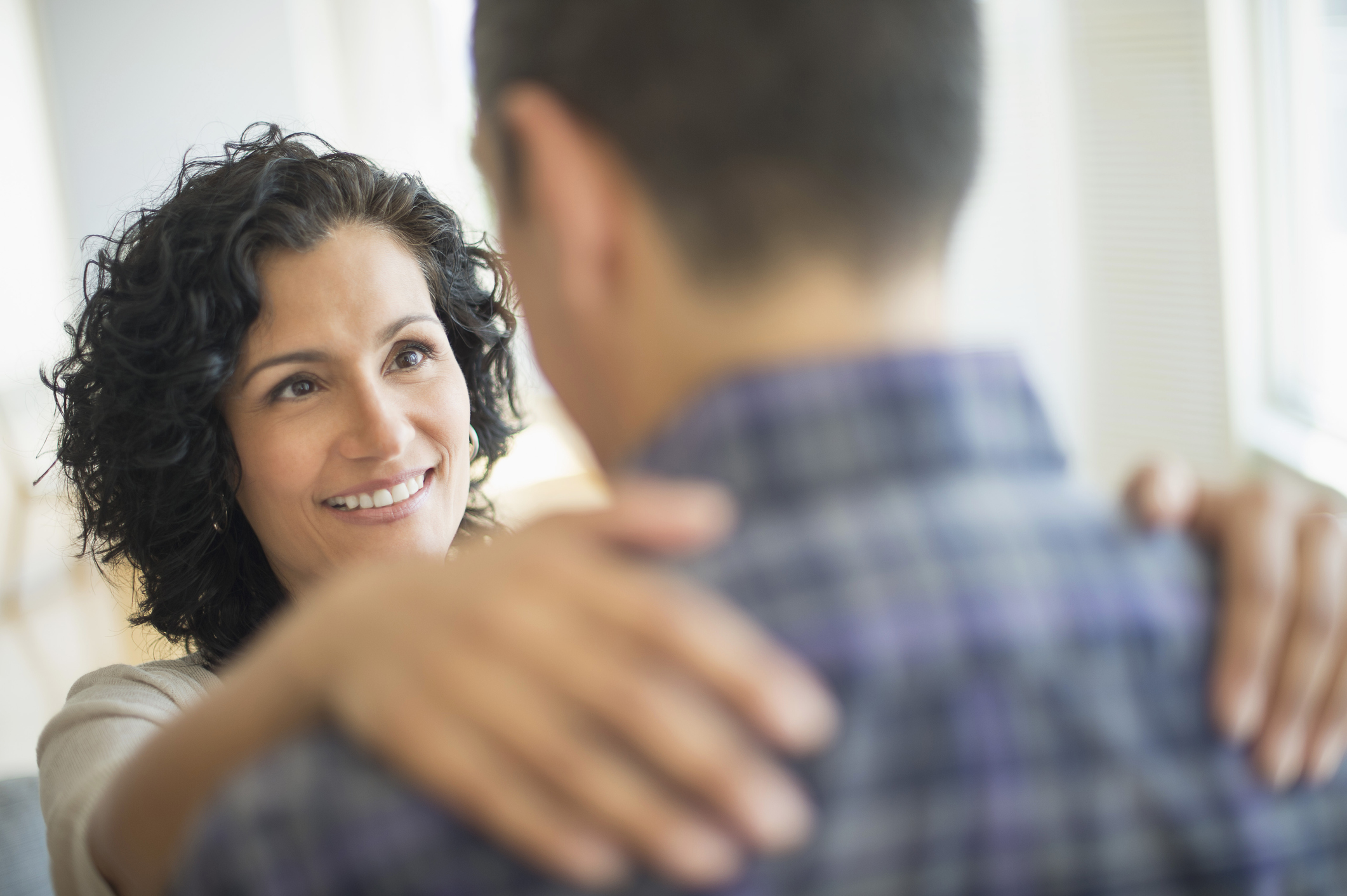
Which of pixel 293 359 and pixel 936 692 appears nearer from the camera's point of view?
pixel 936 692

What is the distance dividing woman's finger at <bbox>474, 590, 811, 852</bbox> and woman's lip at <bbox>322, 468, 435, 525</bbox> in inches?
39.9

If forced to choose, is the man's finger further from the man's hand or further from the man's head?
the man's head

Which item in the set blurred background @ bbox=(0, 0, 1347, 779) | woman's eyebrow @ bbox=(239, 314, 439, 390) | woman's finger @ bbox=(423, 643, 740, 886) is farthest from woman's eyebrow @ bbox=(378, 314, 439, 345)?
woman's finger @ bbox=(423, 643, 740, 886)

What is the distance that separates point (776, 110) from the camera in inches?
22.9

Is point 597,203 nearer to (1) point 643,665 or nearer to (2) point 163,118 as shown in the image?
(1) point 643,665

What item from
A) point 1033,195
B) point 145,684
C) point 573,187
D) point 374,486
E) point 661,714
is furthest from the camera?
point 1033,195

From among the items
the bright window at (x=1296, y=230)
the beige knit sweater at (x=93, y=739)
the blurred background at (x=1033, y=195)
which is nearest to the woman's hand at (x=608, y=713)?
the beige knit sweater at (x=93, y=739)

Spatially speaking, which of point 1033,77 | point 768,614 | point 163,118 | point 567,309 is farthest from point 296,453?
point 163,118

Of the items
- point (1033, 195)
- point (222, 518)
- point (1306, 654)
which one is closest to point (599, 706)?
point (1306, 654)

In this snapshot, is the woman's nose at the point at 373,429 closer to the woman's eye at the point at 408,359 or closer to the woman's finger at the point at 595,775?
the woman's eye at the point at 408,359

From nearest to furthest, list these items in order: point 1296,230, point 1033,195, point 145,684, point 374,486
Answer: point 145,684 → point 374,486 → point 1296,230 → point 1033,195

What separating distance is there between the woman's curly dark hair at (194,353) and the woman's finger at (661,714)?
1.05m

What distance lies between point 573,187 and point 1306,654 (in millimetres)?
489

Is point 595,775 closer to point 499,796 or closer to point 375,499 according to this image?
point 499,796
